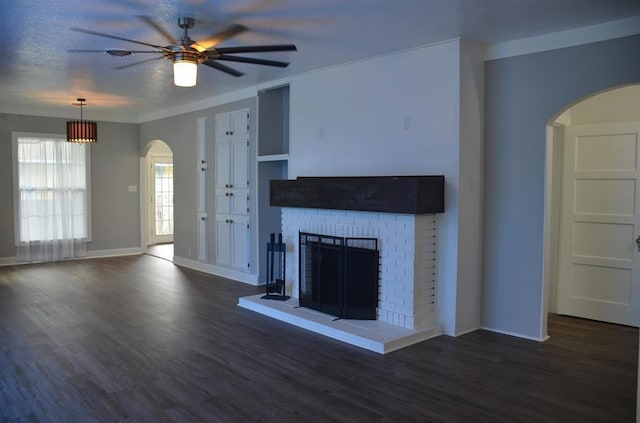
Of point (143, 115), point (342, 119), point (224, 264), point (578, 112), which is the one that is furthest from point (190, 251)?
point (578, 112)

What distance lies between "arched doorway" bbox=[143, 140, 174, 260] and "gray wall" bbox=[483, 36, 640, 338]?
25.4ft

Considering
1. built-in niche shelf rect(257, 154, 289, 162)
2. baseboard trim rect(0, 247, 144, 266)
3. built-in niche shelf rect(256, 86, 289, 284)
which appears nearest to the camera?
built-in niche shelf rect(257, 154, 289, 162)

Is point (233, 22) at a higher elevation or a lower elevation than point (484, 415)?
higher

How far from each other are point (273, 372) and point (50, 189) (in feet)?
21.9

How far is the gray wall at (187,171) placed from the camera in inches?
293

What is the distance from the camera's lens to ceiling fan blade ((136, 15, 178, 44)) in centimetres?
373

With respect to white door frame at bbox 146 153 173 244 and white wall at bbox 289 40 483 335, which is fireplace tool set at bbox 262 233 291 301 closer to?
white wall at bbox 289 40 483 335

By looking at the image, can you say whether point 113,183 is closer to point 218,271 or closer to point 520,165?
point 218,271

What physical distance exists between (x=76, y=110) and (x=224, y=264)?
13.0 ft

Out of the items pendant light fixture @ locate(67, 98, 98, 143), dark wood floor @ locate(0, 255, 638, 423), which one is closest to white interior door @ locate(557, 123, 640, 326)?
dark wood floor @ locate(0, 255, 638, 423)

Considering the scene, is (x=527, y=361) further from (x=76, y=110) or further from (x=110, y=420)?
(x=76, y=110)

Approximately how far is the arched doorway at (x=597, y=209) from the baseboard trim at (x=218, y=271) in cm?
366

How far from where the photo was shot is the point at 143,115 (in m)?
9.15

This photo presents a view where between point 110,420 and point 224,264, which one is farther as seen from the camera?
point 224,264
